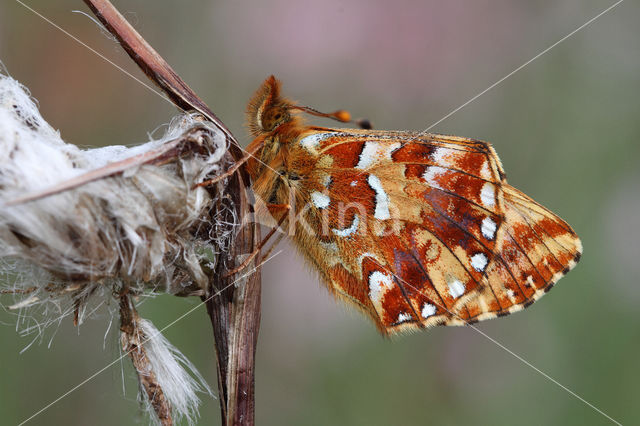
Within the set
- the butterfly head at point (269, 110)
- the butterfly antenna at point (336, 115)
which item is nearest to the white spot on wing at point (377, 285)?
the butterfly antenna at point (336, 115)

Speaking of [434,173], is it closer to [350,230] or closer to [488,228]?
[488,228]

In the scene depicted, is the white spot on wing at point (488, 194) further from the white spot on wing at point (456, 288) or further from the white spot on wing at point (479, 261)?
the white spot on wing at point (456, 288)

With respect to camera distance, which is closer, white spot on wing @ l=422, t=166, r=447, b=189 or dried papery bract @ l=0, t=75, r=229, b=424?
dried papery bract @ l=0, t=75, r=229, b=424

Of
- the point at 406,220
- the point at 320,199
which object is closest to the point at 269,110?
the point at 320,199

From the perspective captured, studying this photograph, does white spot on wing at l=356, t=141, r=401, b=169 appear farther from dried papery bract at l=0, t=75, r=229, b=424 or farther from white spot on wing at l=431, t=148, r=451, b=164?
dried papery bract at l=0, t=75, r=229, b=424

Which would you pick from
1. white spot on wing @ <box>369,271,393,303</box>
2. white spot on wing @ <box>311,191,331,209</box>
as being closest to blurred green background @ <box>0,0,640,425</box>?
white spot on wing @ <box>369,271,393,303</box>

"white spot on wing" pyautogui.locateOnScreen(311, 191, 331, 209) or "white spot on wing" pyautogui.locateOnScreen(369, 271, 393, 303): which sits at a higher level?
"white spot on wing" pyautogui.locateOnScreen(311, 191, 331, 209)

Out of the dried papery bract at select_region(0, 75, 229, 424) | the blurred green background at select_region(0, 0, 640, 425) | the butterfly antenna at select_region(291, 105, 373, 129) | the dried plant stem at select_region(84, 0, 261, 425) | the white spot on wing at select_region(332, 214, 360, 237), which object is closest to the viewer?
the dried papery bract at select_region(0, 75, 229, 424)

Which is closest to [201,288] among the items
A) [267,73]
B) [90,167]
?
[90,167]
